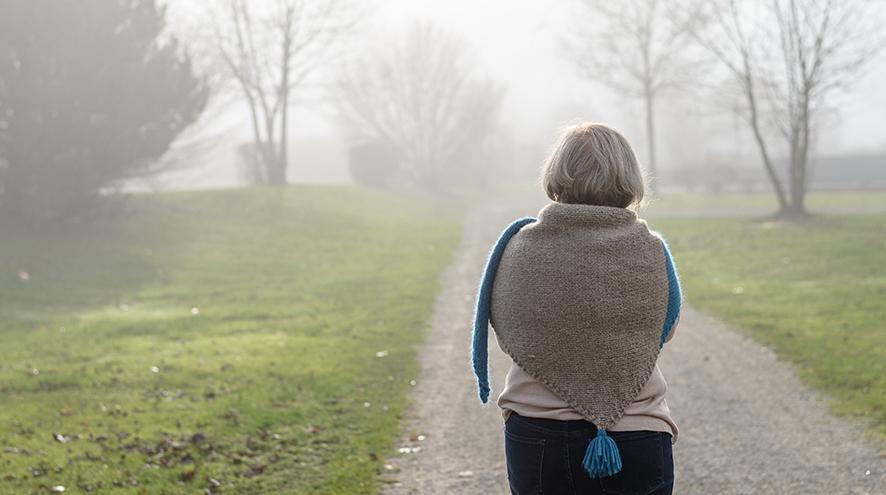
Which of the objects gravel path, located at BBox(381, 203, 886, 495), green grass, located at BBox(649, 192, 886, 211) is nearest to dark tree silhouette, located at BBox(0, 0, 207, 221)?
gravel path, located at BBox(381, 203, 886, 495)

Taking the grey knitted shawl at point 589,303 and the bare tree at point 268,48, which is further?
the bare tree at point 268,48

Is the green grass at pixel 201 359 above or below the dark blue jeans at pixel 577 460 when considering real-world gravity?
below

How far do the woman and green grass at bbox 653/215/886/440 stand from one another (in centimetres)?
428

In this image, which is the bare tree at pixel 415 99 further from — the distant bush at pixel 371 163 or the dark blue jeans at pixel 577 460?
the dark blue jeans at pixel 577 460

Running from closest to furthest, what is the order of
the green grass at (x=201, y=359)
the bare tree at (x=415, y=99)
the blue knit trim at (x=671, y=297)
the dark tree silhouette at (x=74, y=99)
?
the blue knit trim at (x=671, y=297) < the green grass at (x=201, y=359) < the dark tree silhouette at (x=74, y=99) < the bare tree at (x=415, y=99)

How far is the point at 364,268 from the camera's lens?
18.1 m

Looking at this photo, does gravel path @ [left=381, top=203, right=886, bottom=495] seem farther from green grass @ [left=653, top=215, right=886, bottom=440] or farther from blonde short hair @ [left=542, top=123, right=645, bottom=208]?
blonde short hair @ [left=542, top=123, right=645, bottom=208]

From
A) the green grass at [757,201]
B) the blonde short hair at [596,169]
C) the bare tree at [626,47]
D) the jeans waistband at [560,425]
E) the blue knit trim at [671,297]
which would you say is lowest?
the green grass at [757,201]

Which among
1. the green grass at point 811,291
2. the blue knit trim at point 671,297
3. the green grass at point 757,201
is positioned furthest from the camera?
the green grass at point 757,201

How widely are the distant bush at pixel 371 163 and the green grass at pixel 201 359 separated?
2046 centimetres

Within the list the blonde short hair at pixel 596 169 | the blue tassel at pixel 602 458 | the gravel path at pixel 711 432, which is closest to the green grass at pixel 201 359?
the gravel path at pixel 711 432

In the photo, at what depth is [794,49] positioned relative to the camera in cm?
2089

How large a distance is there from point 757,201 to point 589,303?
34074 millimetres

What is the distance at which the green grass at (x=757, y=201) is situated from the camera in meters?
29.8
